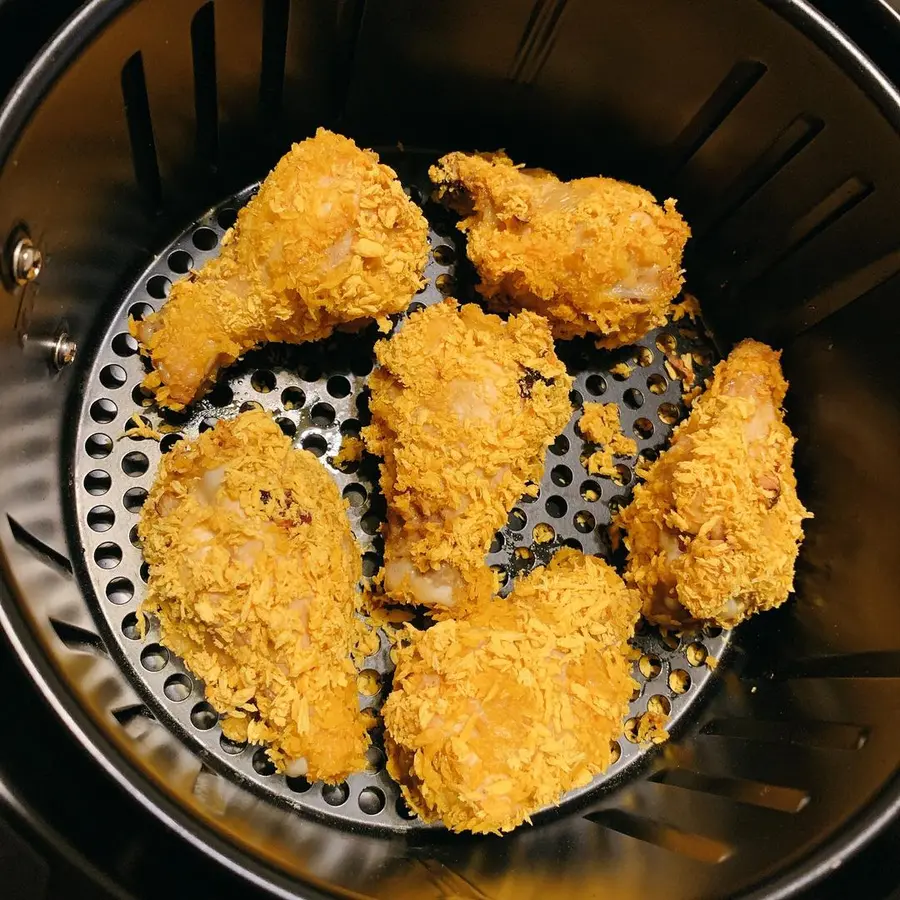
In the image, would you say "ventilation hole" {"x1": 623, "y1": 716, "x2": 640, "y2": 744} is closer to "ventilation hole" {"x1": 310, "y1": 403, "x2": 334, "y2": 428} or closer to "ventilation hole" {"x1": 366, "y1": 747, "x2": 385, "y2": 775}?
"ventilation hole" {"x1": 366, "y1": 747, "x2": 385, "y2": 775}

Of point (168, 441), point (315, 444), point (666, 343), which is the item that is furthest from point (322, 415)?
point (666, 343)

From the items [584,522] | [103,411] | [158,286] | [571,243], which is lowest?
[103,411]

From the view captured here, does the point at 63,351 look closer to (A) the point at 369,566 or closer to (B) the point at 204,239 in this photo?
(B) the point at 204,239

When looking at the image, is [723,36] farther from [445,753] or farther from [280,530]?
[445,753]

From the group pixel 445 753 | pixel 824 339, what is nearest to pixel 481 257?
pixel 824 339

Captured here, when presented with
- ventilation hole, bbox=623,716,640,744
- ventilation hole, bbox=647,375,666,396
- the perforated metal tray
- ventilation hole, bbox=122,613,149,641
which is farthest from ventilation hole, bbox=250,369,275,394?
ventilation hole, bbox=623,716,640,744

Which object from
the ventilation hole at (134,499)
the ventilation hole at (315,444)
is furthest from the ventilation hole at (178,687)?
the ventilation hole at (315,444)

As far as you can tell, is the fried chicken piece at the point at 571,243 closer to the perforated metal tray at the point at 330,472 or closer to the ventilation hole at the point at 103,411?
the perforated metal tray at the point at 330,472
